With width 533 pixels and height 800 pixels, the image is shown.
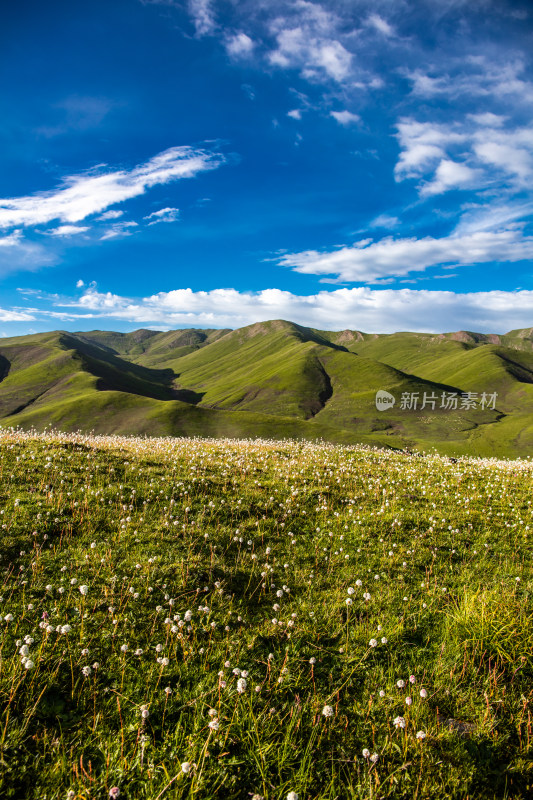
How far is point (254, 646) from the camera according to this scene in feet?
19.3

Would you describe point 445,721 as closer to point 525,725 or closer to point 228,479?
point 525,725

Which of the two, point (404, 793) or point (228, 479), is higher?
point (228, 479)

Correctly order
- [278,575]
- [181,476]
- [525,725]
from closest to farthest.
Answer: [525,725]
[278,575]
[181,476]

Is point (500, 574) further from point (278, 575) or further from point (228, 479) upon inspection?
point (228, 479)

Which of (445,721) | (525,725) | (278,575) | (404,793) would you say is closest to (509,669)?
(525,725)

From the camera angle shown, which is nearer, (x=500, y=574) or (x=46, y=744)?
(x=46, y=744)

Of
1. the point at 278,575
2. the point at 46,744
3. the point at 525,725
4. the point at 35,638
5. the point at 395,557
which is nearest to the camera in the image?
the point at 46,744

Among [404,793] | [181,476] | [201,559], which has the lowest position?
[404,793]

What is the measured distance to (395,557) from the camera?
352 inches

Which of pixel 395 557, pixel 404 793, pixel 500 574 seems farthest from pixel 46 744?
pixel 500 574

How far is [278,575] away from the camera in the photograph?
8.07m

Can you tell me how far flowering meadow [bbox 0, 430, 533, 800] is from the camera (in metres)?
4.09

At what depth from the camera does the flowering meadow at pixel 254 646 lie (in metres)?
4.09

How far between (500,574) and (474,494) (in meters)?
5.43
